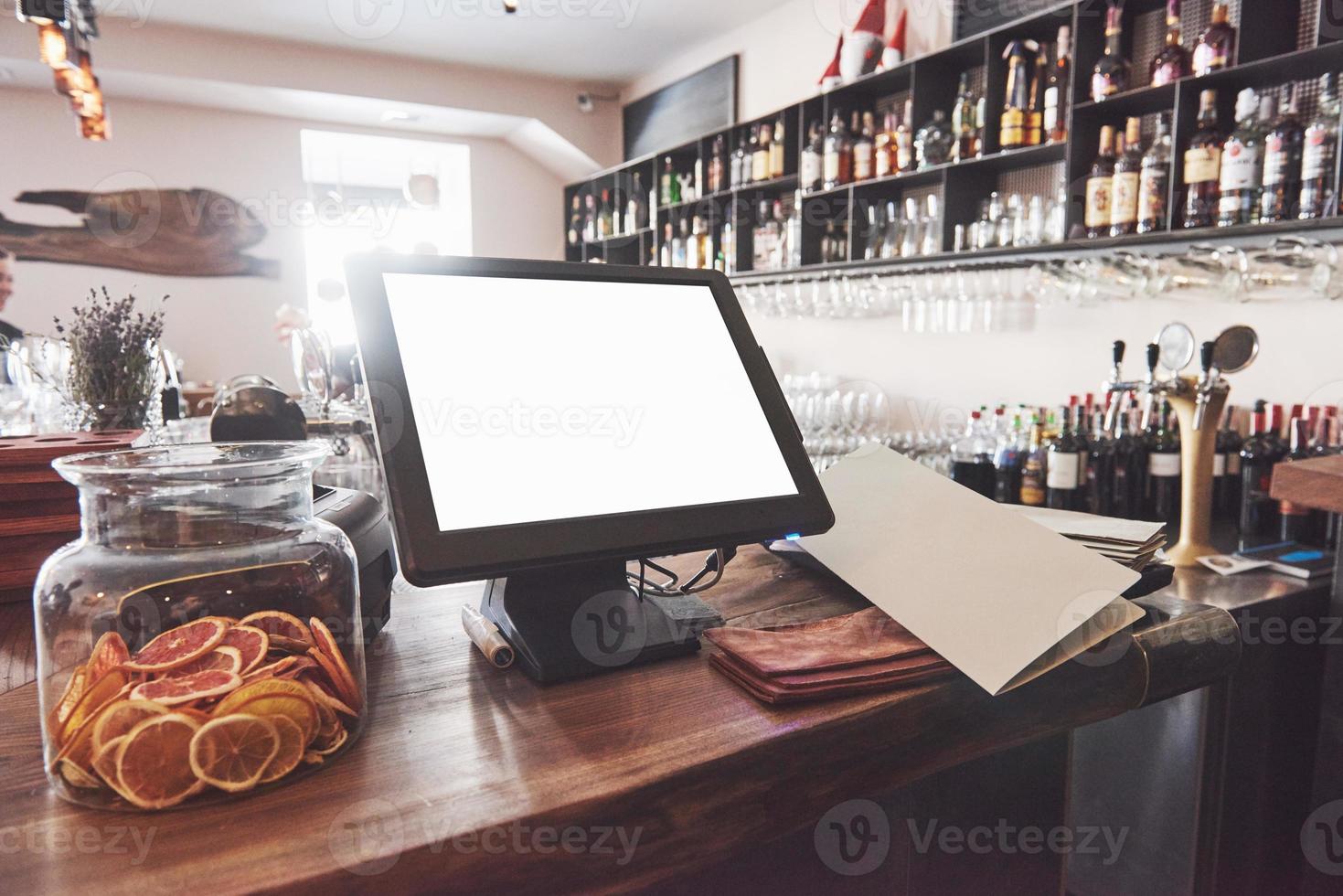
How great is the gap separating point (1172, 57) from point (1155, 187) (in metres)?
0.37

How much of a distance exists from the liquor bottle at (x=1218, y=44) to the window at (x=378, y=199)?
14.8 feet

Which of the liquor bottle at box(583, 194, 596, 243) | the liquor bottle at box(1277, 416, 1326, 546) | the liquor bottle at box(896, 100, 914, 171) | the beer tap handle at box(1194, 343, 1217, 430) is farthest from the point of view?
the liquor bottle at box(583, 194, 596, 243)

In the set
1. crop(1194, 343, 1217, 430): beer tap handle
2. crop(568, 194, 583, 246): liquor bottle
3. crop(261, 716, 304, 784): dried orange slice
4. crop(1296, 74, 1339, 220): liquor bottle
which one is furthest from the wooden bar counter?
crop(568, 194, 583, 246): liquor bottle

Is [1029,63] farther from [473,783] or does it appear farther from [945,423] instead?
[473,783]

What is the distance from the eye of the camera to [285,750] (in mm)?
521

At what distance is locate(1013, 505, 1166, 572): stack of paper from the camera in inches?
33.0

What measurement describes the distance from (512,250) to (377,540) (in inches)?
217

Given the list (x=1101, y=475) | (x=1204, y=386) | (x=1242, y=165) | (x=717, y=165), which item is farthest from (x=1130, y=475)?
(x=717, y=165)

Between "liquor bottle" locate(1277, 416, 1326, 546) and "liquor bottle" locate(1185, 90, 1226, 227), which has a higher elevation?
"liquor bottle" locate(1185, 90, 1226, 227)

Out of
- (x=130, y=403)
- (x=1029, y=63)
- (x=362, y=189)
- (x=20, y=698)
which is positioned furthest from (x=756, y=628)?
(x=362, y=189)

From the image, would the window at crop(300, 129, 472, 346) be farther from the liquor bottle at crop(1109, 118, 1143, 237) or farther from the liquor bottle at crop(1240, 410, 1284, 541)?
the liquor bottle at crop(1240, 410, 1284, 541)

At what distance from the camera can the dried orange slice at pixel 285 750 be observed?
0.51m

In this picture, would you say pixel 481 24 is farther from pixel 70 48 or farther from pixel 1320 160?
pixel 1320 160

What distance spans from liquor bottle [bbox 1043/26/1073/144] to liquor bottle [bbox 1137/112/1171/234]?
30 cm
